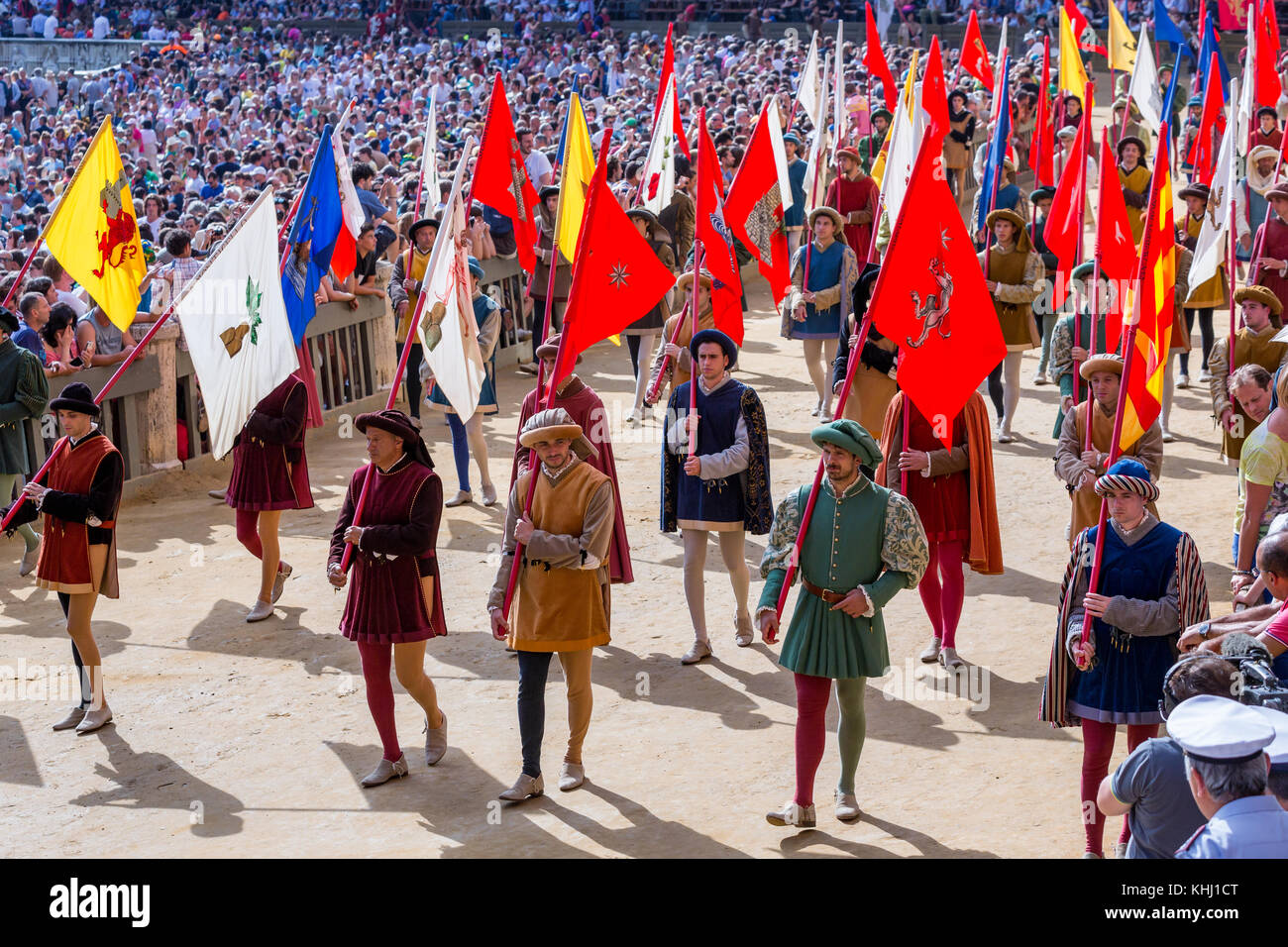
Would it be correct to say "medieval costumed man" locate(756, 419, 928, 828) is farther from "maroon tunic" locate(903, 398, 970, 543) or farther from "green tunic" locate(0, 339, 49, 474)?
"green tunic" locate(0, 339, 49, 474)

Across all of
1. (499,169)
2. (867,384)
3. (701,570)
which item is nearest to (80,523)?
(701,570)

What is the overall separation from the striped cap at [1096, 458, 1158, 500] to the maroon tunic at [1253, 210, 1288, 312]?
6.36 meters

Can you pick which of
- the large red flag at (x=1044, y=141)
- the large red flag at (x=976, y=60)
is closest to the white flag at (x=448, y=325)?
the large red flag at (x=1044, y=141)

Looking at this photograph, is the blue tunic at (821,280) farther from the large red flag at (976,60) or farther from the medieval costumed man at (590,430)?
the large red flag at (976,60)

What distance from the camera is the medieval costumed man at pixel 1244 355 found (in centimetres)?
971

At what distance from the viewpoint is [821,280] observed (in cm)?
1318

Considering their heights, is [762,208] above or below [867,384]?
above

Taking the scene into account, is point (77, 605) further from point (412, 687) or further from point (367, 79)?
point (367, 79)

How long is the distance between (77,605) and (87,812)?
1.26m

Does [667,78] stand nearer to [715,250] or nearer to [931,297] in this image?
[715,250]

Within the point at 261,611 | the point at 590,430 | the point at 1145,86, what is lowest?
the point at 261,611

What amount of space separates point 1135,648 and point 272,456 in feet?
17.8

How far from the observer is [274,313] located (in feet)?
30.6

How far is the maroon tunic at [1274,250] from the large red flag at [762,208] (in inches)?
136
